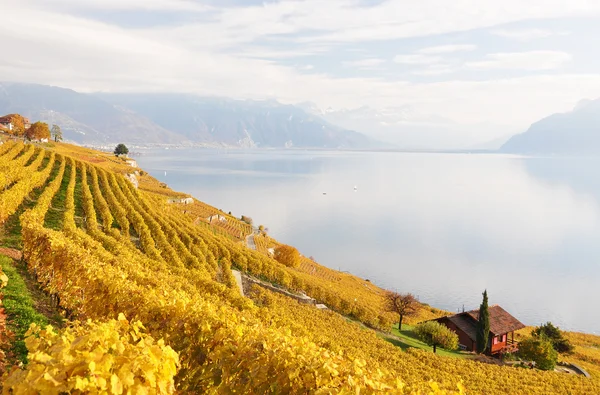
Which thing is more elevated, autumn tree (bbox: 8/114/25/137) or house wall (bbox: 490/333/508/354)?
autumn tree (bbox: 8/114/25/137)

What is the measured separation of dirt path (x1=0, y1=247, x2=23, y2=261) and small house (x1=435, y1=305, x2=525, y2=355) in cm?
3661

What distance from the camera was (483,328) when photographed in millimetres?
37469

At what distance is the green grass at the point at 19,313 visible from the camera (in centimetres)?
1032

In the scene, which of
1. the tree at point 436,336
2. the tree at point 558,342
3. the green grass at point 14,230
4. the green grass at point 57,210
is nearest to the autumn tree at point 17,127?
the green grass at point 57,210

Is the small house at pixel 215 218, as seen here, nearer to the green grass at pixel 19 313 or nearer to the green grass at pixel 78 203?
the green grass at pixel 78 203

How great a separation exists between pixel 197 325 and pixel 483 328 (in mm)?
36011

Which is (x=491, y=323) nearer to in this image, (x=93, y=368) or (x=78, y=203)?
(x=93, y=368)

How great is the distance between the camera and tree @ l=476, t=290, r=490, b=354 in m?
37.2

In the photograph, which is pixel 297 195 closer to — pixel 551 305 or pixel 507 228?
pixel 507 228

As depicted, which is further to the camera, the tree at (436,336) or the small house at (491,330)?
the small house at (491,330)

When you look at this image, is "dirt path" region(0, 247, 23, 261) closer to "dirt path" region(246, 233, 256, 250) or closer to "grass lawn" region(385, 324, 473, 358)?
"grass lawn" region(385, 324, 473, 358)

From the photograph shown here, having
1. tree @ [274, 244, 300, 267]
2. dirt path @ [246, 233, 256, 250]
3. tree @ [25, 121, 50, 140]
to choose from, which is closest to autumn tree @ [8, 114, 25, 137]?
tree @ [25, 121, 50, 140]

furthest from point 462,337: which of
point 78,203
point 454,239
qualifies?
point 454,239

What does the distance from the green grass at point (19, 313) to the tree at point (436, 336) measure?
1231 inches
